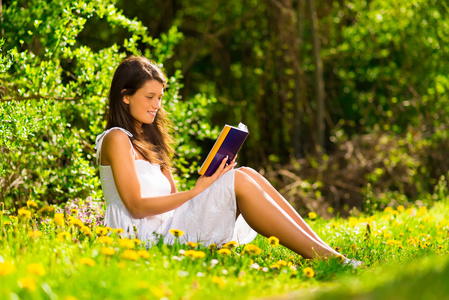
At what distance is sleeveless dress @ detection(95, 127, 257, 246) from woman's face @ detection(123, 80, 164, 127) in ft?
0.67

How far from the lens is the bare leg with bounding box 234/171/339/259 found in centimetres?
321

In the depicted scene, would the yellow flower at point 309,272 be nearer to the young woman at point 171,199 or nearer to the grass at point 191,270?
the grass at point 191,270

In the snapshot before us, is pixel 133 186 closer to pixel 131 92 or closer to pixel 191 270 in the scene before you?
pixel 131 92

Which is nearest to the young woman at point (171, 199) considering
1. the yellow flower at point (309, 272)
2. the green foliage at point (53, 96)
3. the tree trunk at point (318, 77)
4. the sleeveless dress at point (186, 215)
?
the sleeveless dress at point (186, 215)

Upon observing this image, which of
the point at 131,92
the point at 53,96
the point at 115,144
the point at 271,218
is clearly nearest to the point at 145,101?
the point at 131,92

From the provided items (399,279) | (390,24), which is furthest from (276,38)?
(399,279)

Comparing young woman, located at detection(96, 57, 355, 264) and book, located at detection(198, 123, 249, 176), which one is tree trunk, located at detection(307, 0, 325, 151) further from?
book, located at detection(198, 123, 249, 176)

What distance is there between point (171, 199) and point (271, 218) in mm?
568

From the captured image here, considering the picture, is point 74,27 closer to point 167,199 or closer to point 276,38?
point 167,199

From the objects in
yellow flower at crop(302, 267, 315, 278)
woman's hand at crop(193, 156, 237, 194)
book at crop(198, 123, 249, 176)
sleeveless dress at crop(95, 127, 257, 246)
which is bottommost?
yellow flower at crop(302, 267, 315, 278)

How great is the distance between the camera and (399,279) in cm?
196

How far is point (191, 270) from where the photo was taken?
2.57m

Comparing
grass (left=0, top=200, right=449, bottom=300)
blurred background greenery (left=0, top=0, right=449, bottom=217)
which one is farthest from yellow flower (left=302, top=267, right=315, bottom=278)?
blurred background greenery (left=0, top=0, right=449, bottom=217)

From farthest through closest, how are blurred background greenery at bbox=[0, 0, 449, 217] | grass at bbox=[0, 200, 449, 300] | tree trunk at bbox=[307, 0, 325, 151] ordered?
tree trunk at bbox=[307, 0, 325, 151]
blurred background greenery at bbox=[0, 0, 449, 217]
grass at bbox=[0, 200, 449, 300]
